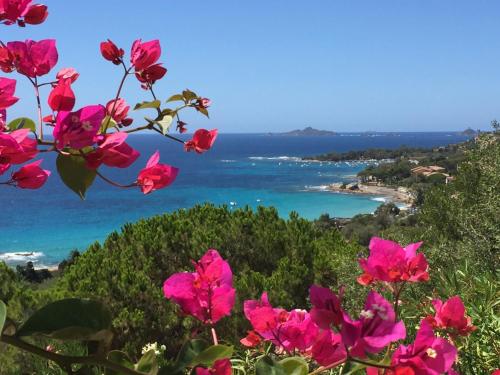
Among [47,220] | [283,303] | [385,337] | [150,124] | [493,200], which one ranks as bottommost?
[47,220]

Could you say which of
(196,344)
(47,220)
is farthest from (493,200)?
(47,220)

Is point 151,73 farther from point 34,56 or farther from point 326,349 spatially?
point 326,349

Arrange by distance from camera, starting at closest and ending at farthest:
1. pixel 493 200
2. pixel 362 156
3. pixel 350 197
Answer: pixel 493 200
pixel 350 197
pixel 362 156

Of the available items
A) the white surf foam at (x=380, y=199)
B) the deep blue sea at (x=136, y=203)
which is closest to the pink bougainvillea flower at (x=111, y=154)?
the deep blue sea at (x=136, y=203)

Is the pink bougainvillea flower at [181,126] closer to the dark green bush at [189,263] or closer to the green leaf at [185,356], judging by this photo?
the green leaf at [185,356]

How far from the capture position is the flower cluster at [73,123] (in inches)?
17.1

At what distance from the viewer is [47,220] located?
3603cm

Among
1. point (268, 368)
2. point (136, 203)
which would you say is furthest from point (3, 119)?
point (136, 203)

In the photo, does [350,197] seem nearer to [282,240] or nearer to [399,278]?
[282,240]

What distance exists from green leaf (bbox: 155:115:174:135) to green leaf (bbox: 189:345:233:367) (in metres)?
0.30

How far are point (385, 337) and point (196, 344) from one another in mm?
164

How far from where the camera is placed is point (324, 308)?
443mm

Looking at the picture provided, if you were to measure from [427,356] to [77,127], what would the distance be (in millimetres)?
351

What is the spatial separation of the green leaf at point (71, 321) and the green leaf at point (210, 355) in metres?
0.08
